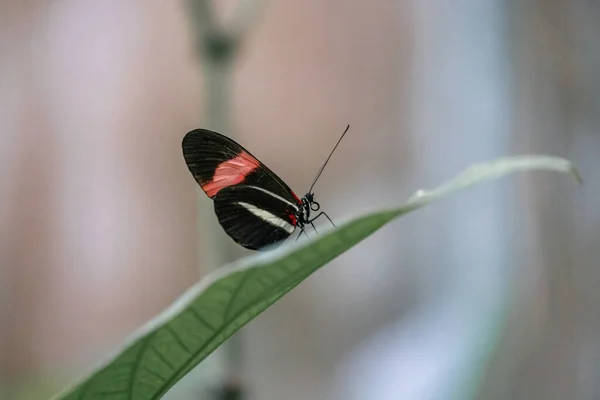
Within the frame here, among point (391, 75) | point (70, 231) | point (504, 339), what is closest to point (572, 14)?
point (391, 75)

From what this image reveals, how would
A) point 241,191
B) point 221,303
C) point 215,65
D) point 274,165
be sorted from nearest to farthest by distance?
1. point 221,303
2. point 241,191
3. point 215,65
4. point 274,165

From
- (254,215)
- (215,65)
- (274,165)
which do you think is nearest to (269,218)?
(254,215)

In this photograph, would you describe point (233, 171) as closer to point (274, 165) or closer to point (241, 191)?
point (241, 191)

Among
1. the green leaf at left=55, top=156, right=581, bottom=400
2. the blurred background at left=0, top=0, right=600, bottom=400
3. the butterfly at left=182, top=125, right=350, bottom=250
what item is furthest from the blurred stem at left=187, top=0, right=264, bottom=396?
the blurred background at left=0, top=0, right=600, bottom=400

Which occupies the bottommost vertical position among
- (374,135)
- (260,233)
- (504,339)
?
(504,339)

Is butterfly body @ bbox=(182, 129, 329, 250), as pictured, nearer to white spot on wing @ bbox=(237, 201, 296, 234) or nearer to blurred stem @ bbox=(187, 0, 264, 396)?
white spot on wing @ bbox=(237, 201, 296, 234)

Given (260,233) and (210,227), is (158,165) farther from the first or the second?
(260,233)

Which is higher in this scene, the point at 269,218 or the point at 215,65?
the point at 215,65

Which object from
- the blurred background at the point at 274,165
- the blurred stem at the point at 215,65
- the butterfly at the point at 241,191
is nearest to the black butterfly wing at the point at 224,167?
the butterfly at the point at 241,191
